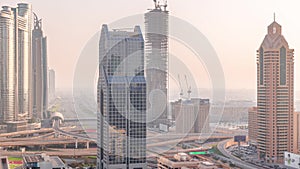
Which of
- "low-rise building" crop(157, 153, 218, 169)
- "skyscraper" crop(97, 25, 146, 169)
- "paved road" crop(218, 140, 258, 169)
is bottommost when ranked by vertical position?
"paved road" crop(218, 140, 258, 169)

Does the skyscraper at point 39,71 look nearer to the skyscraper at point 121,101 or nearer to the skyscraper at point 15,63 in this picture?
the skyscraper at point 15,63

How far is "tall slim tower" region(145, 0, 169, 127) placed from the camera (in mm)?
11180

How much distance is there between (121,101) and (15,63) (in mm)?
10841

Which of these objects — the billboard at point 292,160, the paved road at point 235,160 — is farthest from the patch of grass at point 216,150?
the billboard at point 292,160

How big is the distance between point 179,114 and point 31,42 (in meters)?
8.27

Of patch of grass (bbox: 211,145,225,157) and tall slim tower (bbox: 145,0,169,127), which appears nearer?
patch of grass (bbox: 211,145,225,157)

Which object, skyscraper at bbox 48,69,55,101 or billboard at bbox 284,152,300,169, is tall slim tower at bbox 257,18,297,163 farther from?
skyscraper at bbox 48,69,55,101

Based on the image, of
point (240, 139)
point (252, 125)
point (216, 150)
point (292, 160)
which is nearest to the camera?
point (292, 160)

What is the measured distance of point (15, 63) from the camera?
52.9 ft

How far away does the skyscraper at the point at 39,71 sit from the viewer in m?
18.4

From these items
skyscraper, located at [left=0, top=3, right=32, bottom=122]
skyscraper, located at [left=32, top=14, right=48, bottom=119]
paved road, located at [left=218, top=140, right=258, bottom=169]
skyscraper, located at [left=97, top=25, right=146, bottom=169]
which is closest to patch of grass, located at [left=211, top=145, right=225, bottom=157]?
paved road, located at [left=218, top=140, right=258, bottom=169]

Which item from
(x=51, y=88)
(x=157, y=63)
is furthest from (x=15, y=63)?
(x=157, y=63)

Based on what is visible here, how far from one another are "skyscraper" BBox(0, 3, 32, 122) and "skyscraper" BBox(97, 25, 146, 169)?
31.6 feet

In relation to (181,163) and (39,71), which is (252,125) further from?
(39,71)
